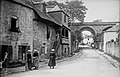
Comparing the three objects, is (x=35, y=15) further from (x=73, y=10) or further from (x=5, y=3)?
(x=73, y=10)

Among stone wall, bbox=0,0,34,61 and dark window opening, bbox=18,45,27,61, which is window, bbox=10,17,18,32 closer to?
stone wall, bbox=0,0,34,61

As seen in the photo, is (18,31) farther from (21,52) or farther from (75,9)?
(75,9)

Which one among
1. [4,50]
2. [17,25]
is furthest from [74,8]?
[4,50]

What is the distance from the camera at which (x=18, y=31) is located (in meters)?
14.0

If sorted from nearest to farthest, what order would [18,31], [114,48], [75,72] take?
[75,72] < [18,31] < [114,48]

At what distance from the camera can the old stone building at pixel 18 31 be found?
40.5 feet

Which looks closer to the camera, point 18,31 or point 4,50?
point 4,50

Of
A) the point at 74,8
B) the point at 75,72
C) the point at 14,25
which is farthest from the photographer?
the point at 74,8

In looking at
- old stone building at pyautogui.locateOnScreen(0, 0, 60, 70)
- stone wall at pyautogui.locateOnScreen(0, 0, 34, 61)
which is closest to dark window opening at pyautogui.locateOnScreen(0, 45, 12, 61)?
old stone building at pyautogui.locateOnScreen(0, 0, 60, 70)

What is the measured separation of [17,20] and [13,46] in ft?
7.51

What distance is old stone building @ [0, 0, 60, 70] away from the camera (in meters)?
12.4

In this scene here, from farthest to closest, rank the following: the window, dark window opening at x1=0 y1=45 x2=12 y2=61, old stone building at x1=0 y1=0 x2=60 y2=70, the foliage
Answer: the foliage → the window → old stone building at x1=0 y1=0 x2=60 y2=70 → dark window opening at x1=0 y1=45 x2=12 y2=61

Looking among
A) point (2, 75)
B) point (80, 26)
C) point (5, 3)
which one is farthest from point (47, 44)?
point (80, 26)

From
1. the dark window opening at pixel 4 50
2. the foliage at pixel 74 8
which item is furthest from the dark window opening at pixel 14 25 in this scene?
the foliage at pixel 74 8
